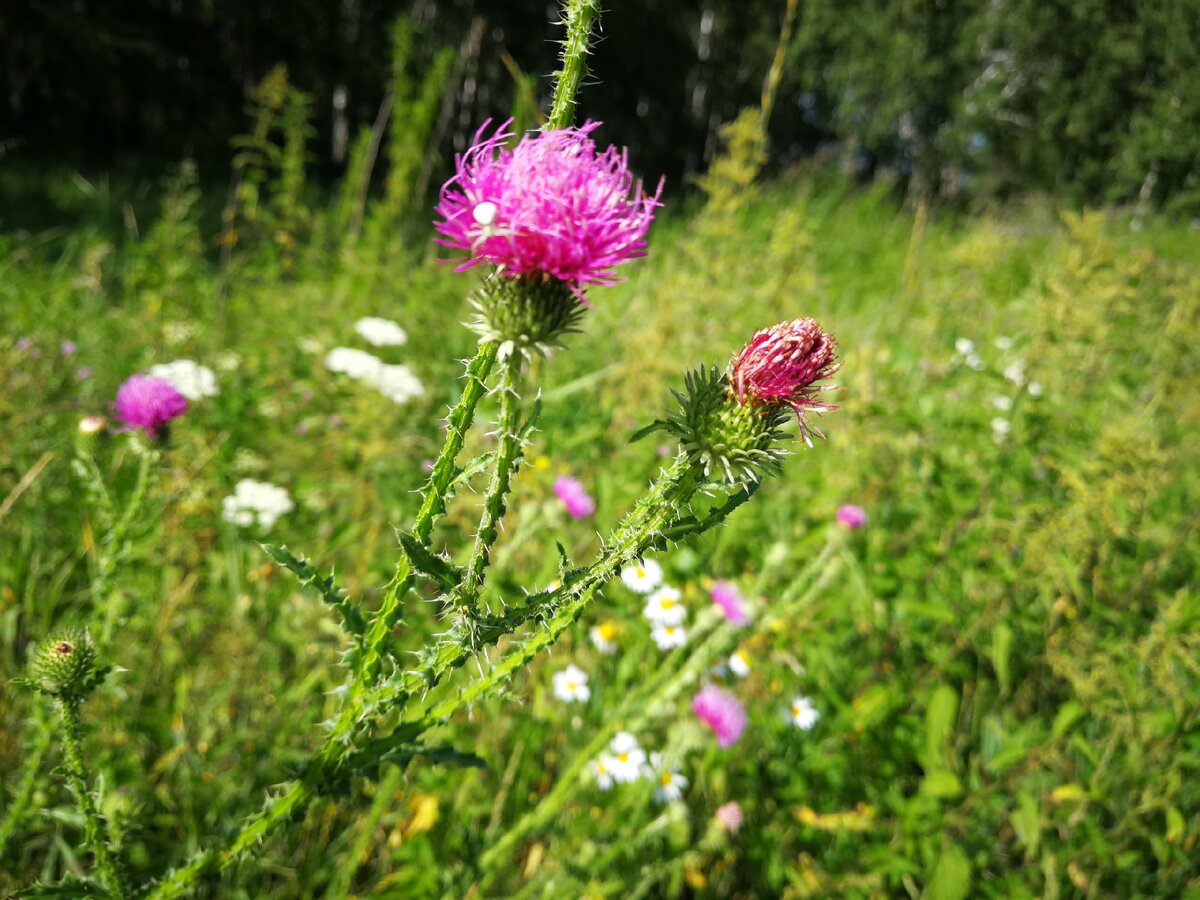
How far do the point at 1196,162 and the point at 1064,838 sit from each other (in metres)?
2.19

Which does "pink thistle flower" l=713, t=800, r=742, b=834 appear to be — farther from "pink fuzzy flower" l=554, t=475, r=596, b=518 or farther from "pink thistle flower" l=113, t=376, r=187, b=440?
"pink thistle flower" l=113, t=376, r=187, b=440

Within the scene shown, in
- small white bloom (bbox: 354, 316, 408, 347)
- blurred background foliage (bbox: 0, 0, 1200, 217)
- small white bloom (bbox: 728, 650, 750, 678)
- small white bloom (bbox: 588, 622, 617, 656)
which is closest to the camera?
small white bloom (bbox: 728, 650, 750, 678)

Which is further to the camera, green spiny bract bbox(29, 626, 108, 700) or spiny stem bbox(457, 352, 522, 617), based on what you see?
green spiny bract bbox(29, 626, 108, 700)

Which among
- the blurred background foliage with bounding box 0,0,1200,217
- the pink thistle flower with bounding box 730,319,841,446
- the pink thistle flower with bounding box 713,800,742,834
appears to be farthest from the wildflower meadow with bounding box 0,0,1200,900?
the blurred background foliage with bounding box 0,0,1200,217

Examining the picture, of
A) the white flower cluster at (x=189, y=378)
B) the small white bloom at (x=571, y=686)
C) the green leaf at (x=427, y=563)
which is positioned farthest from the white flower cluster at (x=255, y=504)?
the green leaf at (x=427, y=563)

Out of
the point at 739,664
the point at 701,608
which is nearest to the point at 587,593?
the point at 739,664

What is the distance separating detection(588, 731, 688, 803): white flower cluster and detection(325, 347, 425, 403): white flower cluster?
1.48 metres

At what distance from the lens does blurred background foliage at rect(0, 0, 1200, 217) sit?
291 cm

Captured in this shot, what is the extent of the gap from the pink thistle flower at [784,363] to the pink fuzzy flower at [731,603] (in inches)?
38.8

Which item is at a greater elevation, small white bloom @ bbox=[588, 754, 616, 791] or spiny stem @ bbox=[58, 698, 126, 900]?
spiny stem @ bbox=[58, 698, 126, 900]

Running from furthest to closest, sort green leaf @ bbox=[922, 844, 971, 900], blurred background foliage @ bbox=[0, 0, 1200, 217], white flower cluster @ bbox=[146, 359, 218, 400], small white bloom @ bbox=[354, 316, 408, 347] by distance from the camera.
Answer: small white bloom @ bbox=[354, 316, 408, 347] → blurred background foliage @ bbox=[0, 0, 1200, 217] → white flower cluster @ bbox=[146, 359, 218, 400] → green leaf @ bbox=[922, 844, 971, 900]

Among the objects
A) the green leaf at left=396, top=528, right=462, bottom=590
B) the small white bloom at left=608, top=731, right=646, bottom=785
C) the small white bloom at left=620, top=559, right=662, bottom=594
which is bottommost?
the small white bloom at left=608, top=731, right=646, bottom=785

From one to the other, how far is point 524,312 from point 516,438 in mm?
149

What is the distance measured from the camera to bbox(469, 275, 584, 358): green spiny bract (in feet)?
2.74
